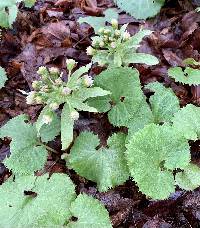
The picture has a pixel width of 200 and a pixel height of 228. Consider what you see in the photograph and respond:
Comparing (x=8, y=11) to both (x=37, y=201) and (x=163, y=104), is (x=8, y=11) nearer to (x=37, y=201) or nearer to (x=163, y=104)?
(x=163, y=104)

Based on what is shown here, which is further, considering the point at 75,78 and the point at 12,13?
the point at 12,13

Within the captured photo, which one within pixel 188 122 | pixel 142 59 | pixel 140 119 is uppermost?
pixel 142 59

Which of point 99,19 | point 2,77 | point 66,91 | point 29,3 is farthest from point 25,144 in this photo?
point 29,3

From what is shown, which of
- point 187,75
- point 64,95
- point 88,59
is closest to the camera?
point 64,95

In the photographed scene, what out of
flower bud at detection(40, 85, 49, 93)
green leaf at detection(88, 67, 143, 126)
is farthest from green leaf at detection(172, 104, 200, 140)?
flower bud at detection(40, 85, 49, 93)

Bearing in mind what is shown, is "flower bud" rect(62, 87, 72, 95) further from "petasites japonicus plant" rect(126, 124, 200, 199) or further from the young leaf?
"petasites japonicus plant" rect(126, 124, 200, 199)

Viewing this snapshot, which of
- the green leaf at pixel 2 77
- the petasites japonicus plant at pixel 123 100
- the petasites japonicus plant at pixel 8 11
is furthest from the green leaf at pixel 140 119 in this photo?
the petasites japonicus plant at pixel 8 11

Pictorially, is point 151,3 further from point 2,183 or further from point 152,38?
point 2,183
